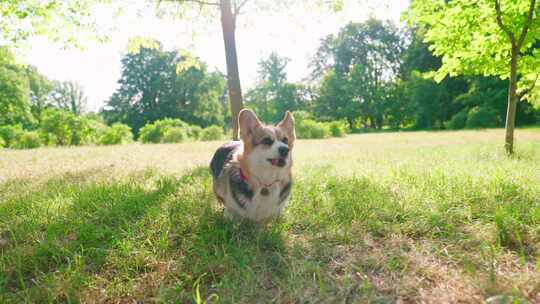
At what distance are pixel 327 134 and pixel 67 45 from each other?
54.5ft

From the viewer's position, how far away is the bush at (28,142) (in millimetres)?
14599

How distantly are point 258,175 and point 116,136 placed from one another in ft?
59.0

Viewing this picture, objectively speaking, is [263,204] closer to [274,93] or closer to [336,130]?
[336,130]

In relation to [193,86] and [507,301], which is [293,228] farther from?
[193,86]

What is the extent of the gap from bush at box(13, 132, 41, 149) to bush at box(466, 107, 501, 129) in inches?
1235

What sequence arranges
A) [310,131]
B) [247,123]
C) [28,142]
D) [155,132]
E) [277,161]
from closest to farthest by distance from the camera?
[277,161] → [247,123] → [28,142] → [155,132] → [310,131]

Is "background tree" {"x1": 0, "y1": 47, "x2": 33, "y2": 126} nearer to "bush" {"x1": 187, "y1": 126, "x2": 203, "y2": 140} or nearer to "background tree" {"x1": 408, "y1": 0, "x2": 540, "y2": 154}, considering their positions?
"bush" {"x1": 187, "y1": 126, "x2": 203, "y2": 140}

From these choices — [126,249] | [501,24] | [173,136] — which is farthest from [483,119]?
[126,249]

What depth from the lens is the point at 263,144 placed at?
2574mm

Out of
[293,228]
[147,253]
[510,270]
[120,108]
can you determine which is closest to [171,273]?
[147,253]

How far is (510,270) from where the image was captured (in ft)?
5.93

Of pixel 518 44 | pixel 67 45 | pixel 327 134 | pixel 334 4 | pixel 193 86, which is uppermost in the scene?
pixel 193 86

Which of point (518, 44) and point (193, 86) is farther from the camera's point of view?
point (193, 86)

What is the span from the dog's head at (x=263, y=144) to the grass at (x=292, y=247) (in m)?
0.62
